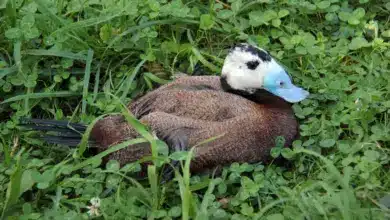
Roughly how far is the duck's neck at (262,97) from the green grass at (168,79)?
0.41 feet

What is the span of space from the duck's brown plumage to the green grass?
6 centimetres

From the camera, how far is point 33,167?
9.28 feet

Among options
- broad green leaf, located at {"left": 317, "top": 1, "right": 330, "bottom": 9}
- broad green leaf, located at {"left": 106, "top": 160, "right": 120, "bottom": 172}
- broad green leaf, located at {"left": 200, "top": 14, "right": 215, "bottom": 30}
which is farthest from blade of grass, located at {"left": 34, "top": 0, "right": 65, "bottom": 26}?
broad green leaf, located at {"left": 317, "top": 1, "right": 330, "bottom": 9}

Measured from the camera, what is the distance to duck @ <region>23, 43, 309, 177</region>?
2734 mm

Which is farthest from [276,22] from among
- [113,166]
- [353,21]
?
[113,166]

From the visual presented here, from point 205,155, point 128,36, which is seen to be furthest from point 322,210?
point 128,36

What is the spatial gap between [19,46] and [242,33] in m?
0.89

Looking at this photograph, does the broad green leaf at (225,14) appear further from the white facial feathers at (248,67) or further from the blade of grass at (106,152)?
the blade of grass at (106,152)

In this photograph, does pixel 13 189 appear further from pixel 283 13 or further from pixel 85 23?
pixel 283 13

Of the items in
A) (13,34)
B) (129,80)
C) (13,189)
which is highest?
(13,34)

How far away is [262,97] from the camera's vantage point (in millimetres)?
2928

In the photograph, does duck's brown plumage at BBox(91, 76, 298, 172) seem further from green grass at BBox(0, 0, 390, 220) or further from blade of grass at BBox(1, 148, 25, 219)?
blade of grass at BBox(1, 148, 25, 219)

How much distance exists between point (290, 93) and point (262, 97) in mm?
100

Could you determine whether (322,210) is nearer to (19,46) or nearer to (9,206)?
(9,206)
